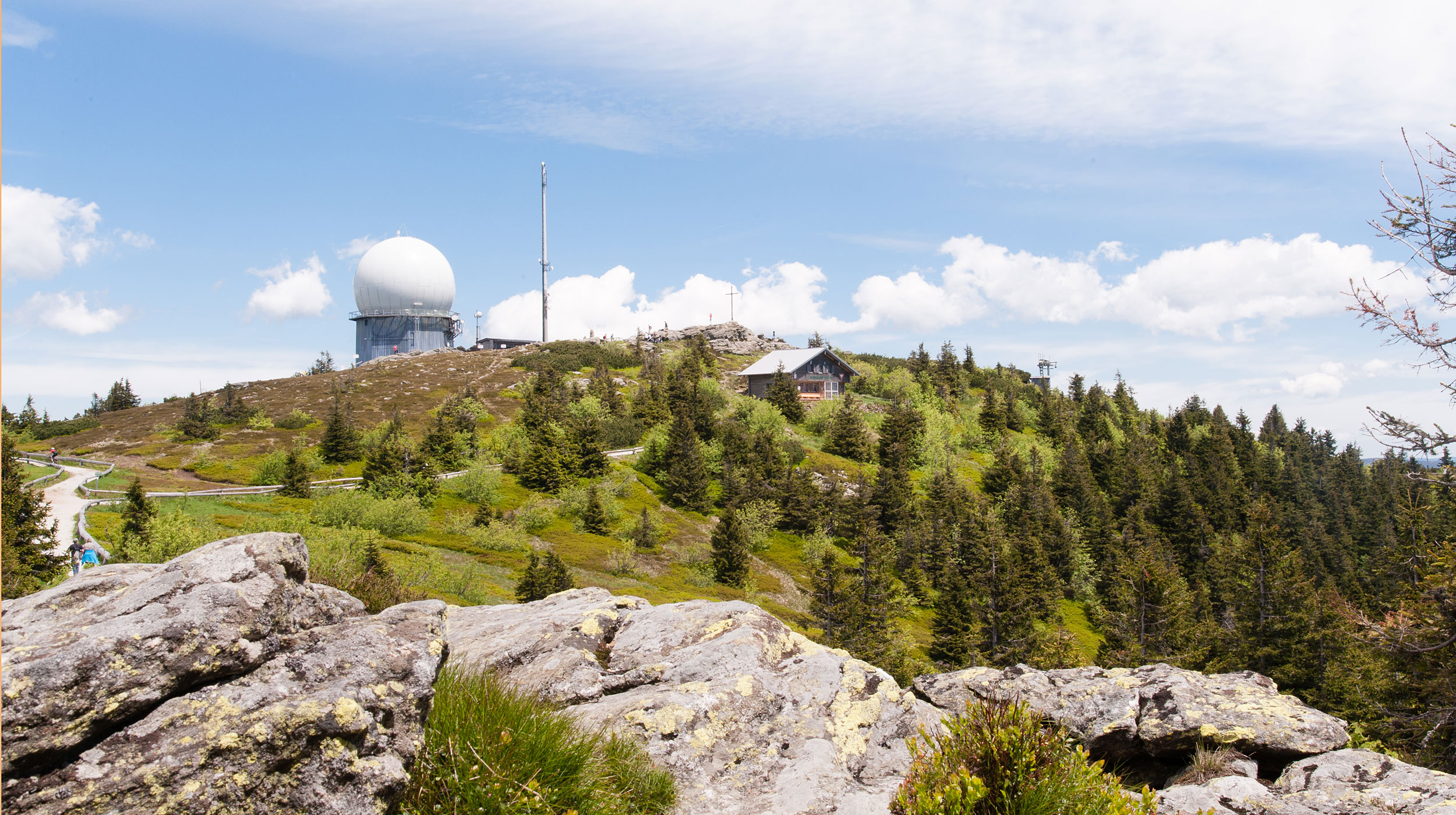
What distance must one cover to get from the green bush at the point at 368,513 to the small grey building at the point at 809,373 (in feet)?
217

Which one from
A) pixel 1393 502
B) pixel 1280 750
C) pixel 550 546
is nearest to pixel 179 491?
pixel 550 546

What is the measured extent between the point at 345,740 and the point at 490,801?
3.82 ft

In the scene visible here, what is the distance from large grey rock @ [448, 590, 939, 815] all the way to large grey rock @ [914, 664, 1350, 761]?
2.97m

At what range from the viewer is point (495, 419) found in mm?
87562

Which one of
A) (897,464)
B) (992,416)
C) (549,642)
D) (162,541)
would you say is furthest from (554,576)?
(992,416)

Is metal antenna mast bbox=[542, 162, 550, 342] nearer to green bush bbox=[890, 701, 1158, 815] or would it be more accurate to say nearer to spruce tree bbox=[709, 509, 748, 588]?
spruce tree bbox=[709, 509, 748, 588]

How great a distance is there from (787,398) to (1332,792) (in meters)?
96.9

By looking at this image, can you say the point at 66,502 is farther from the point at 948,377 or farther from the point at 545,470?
the point at 948,377

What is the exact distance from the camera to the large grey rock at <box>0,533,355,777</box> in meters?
4.67

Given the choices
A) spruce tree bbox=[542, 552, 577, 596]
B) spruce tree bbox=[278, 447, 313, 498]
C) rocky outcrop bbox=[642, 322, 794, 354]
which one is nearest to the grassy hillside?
spruce tree bbox=[278, 447, 313, 498]

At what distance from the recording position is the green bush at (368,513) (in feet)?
168

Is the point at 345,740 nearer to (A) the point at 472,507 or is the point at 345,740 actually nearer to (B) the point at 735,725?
(B) the point at 735,725

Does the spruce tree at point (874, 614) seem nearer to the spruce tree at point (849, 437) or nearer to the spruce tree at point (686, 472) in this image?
the spruce tree at point (686, 472)

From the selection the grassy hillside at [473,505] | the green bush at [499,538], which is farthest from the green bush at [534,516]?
the green bush at [499,538]
